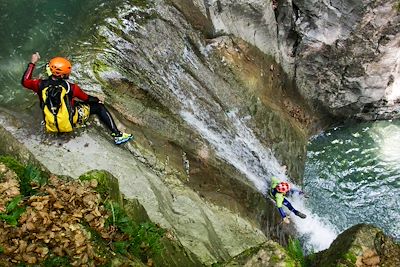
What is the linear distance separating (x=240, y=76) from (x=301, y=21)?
3005 millimetres

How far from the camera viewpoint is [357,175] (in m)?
14.1

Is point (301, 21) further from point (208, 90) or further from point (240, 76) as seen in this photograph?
point (208, 90)

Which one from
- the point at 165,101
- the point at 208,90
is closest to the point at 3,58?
the point at 165,101

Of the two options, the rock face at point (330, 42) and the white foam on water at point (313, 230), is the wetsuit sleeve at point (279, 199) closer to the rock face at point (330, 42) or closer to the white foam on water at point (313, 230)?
the white foam on water at point (313, 230)

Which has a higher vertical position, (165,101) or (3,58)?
(165,101)

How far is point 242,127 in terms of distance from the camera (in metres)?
12.3

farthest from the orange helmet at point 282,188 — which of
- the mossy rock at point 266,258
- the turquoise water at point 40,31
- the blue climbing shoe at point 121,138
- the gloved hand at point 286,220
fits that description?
the mossy rock at point 266,258

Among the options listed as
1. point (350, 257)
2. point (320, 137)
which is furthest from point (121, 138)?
point (320, 137)

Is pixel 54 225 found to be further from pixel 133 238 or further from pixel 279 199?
pixel 279 199

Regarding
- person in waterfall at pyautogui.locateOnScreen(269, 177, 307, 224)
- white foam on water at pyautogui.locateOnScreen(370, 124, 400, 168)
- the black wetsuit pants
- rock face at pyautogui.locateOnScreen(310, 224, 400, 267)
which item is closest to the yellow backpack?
the black wetsuit pants

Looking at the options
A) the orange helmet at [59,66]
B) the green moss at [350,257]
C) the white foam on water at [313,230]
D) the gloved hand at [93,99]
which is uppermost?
the green moss at [350,257]

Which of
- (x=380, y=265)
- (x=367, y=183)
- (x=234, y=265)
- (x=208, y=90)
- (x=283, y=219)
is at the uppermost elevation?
(x=380, y=265)

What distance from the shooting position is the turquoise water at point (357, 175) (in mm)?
13023

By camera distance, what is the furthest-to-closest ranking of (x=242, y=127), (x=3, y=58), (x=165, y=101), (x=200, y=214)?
(x=242, y=127) → (x=3, y=58) → (x=165, y=101) → (x=200, y=214)
